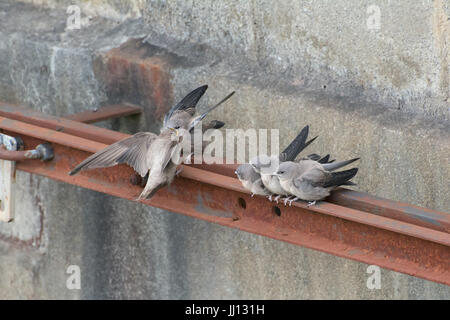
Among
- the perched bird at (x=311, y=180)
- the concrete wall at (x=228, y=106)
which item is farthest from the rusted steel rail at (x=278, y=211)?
the concrete wall at (x=228, y=106)

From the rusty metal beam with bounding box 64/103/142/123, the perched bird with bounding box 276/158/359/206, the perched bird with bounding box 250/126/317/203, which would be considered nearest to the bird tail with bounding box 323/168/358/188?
the perched bird with bounding box 276/158/359/206

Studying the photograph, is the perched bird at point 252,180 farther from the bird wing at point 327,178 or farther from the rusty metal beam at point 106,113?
the rusty metal beam at point 106,113

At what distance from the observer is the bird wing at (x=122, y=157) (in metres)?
3.74

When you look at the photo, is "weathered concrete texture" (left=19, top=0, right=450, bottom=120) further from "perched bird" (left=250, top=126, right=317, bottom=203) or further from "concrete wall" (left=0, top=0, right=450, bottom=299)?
"perched bird" (left=250, top=126, right=317, bottom=203)

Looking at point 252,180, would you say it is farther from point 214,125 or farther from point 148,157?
point 214,125

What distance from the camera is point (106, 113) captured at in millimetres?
4754

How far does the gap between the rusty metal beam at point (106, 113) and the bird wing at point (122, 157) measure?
92cm

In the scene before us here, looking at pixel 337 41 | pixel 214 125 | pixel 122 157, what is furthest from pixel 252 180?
pixel 337 41

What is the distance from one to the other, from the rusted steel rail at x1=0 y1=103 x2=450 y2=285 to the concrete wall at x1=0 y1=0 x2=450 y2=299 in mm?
641

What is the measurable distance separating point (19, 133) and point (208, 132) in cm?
89

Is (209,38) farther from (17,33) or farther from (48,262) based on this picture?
(48,262)

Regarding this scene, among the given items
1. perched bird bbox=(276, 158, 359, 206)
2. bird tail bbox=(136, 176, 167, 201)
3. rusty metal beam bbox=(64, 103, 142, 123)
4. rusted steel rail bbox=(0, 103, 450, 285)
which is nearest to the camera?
rusted steel rail bbox=(0, 103, 450, 285)

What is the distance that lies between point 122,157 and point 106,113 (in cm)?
105

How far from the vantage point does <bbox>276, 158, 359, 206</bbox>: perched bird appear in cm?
340
